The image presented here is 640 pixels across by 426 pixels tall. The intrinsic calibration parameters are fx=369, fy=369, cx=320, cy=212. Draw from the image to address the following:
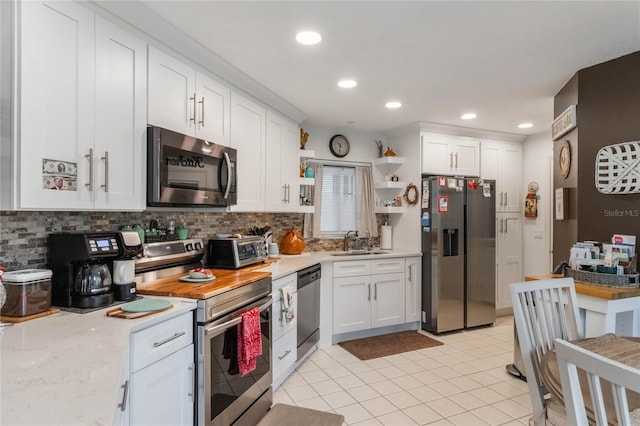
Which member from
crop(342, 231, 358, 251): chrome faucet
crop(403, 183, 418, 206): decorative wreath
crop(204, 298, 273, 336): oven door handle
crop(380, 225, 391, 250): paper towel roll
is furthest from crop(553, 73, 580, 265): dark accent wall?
crop(204, 298, 273, 336): oven door handle

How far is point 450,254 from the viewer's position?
4.18m

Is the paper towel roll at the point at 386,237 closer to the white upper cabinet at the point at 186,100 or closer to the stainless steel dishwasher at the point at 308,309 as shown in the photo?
the stainless steel dishwasher at the point at 308,309

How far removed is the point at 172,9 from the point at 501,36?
1.87 metres

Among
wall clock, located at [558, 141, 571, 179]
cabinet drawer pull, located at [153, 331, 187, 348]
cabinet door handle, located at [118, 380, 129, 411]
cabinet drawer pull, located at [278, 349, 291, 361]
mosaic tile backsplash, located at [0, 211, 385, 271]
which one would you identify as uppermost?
wall clock, located at [558, 141, 571, 179]

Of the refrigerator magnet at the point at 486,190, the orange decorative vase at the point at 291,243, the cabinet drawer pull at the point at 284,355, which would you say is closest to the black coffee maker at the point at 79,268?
the cabinet drawer pull at the point at 284,355

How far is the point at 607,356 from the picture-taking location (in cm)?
145

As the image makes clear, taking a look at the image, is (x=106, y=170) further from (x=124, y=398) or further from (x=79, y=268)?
(x=124, y=398)

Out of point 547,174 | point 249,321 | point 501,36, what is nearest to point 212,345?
point 249,321

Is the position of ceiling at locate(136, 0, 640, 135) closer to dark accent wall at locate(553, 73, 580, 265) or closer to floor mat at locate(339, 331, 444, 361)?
dark accent wall at locate(553, 73, 580, 265)

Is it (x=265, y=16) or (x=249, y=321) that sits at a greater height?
(x=265, y=16)

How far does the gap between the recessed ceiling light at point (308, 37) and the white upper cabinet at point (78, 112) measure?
34.8 inches

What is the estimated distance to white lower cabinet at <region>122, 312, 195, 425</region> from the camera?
146 cm

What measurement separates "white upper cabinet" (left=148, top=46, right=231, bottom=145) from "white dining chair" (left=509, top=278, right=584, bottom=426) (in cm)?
205

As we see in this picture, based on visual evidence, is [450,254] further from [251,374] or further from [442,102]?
[251,374]
